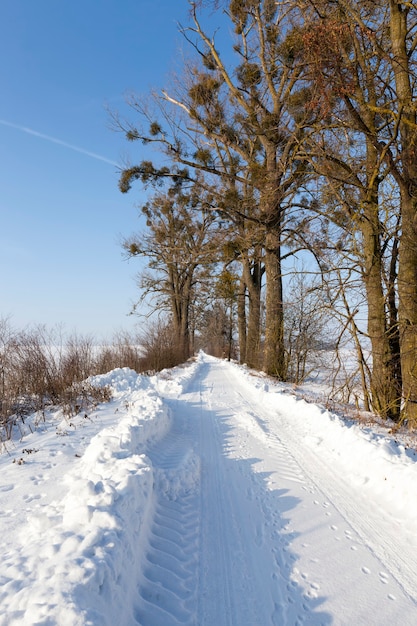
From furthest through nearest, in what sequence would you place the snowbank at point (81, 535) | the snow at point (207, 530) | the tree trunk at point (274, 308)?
the tree trunk at point (274, 308) → the snow at point (207, 530) → the snowbank at point (81, 535)

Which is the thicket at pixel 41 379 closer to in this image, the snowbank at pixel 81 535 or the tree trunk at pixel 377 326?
the snowbank at pixel 81 535

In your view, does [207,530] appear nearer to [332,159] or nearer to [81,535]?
[81,535]

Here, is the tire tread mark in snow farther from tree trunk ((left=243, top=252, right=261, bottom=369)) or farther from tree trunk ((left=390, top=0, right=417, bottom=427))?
tree trunk ((left=243, top=252, right=261, bottom=369))

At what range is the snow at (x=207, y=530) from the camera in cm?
224

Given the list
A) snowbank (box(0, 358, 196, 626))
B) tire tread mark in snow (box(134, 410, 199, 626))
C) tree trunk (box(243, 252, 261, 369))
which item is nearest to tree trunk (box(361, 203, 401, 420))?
snowbank (box(0, 358, 196, 626))

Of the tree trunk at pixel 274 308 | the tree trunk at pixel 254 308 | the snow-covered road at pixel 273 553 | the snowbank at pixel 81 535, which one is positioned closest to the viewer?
the snowbank at pixel 81 535

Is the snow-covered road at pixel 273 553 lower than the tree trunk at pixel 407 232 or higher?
lower

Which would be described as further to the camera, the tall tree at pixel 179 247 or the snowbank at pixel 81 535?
the tall tree at pixel 179 247

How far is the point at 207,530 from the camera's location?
3.27 m

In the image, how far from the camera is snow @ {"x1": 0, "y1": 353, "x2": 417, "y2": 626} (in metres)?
2.24

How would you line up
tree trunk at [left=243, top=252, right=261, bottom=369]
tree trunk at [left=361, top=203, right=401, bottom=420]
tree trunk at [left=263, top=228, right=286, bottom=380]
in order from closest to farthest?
tree trunk at [left=361, top=203, right=401, bottom=420] → tree trunk at [left=263, top=228, right=286, bottom=380] → tree trunk at [left=243, top=252, right=261, bottom=369]

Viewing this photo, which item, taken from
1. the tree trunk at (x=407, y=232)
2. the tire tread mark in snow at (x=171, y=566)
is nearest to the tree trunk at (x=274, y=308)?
the tree trunk at (x=407, y=232)

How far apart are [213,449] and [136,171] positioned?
969 centimetres

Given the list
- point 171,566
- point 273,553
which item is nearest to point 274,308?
point 273,553
